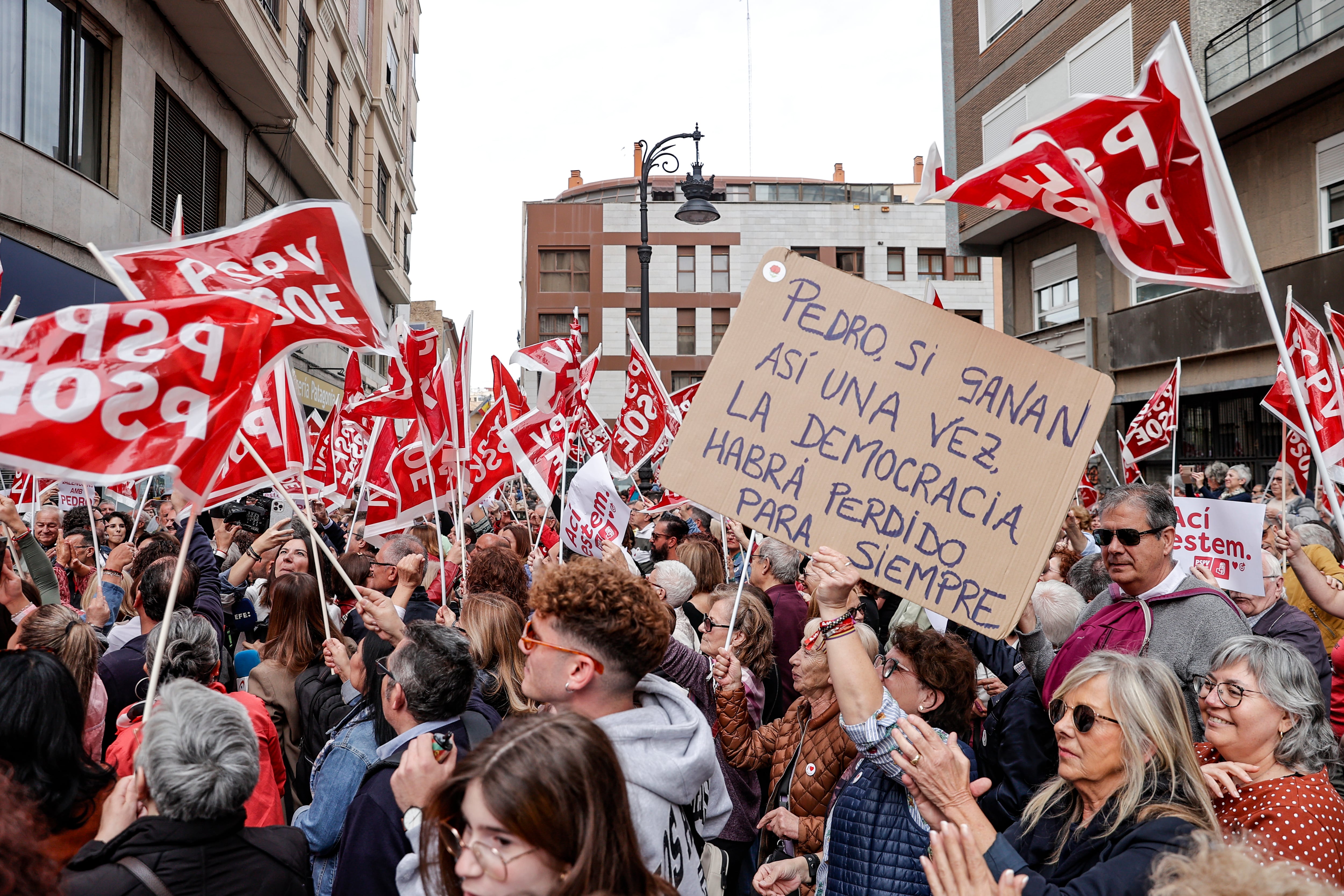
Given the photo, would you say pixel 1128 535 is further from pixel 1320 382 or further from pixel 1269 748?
pixel 1320 382

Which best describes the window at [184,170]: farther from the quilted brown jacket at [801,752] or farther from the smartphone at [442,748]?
the smartphone at [442,748]

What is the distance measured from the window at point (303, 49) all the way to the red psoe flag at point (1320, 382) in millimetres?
20537

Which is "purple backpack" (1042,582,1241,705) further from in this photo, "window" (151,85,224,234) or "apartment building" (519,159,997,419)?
"apartment building" (519,159,997,419)

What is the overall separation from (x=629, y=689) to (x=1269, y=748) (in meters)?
1.95

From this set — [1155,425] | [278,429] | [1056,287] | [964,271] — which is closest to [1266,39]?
[1056,287]

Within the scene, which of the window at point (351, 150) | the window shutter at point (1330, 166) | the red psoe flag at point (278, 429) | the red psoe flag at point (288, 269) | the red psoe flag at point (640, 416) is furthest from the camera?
the window at point (351, 150)

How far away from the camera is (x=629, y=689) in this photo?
262 centimetres

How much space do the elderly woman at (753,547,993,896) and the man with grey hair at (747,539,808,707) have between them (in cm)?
140

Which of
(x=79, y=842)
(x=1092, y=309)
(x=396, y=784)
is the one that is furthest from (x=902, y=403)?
(x=1092, y=309)

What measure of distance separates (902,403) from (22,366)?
2.82 m

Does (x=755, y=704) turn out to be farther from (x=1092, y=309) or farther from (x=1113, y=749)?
(x=1092, y=309)

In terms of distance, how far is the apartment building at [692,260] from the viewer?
4734 cm

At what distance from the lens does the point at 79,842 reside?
2764 millimetres

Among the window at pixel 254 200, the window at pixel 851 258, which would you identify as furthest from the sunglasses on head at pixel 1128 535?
the window at pixel 851 258
